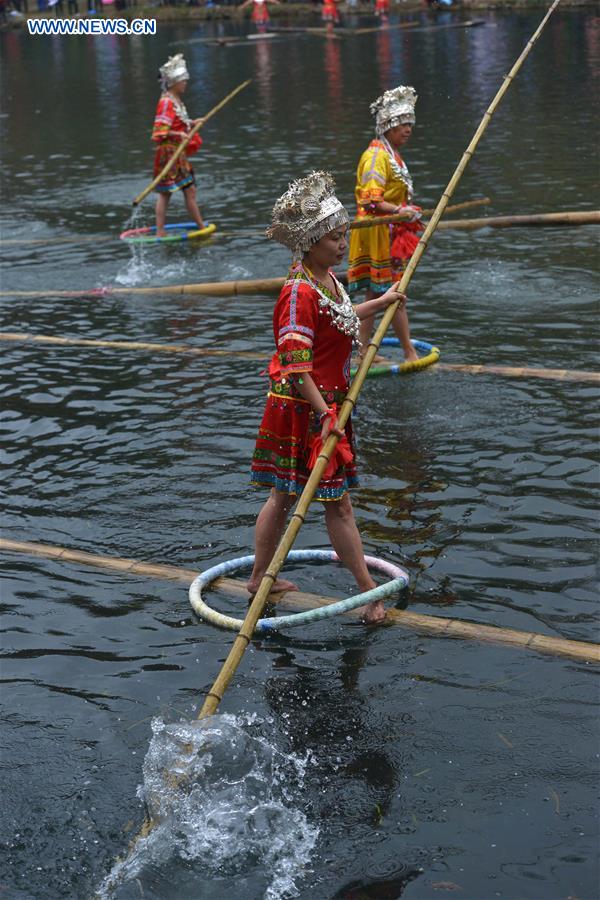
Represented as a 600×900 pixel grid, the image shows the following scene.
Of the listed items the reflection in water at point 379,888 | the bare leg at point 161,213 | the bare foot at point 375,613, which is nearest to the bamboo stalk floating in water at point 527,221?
the bare leg at point 161,213

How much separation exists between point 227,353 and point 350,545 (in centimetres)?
450

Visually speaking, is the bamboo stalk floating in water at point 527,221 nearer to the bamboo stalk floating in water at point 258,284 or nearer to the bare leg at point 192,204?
the bamboo stalk floating in water at point 258,284

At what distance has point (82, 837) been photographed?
437cm

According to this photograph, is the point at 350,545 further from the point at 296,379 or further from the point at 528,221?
the point at 528,221

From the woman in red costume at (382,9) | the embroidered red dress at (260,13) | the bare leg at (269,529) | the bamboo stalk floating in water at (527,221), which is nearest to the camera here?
the bare leg at (269,529)

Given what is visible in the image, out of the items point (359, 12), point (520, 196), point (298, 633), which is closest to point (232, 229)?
point (520, 196)

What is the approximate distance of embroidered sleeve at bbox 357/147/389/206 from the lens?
8695 mm

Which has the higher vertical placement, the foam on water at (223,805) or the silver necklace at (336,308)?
the silver necklace at (336,308)

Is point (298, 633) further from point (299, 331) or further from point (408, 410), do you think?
point (408, 410)

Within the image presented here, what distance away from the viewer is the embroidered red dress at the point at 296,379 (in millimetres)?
5371

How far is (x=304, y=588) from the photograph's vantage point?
6.12 meters

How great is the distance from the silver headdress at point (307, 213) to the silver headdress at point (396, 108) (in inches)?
130

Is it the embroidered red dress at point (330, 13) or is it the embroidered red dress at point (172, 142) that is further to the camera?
the embroidered red dress at point (330, 13)

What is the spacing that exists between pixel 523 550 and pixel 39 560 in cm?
250
